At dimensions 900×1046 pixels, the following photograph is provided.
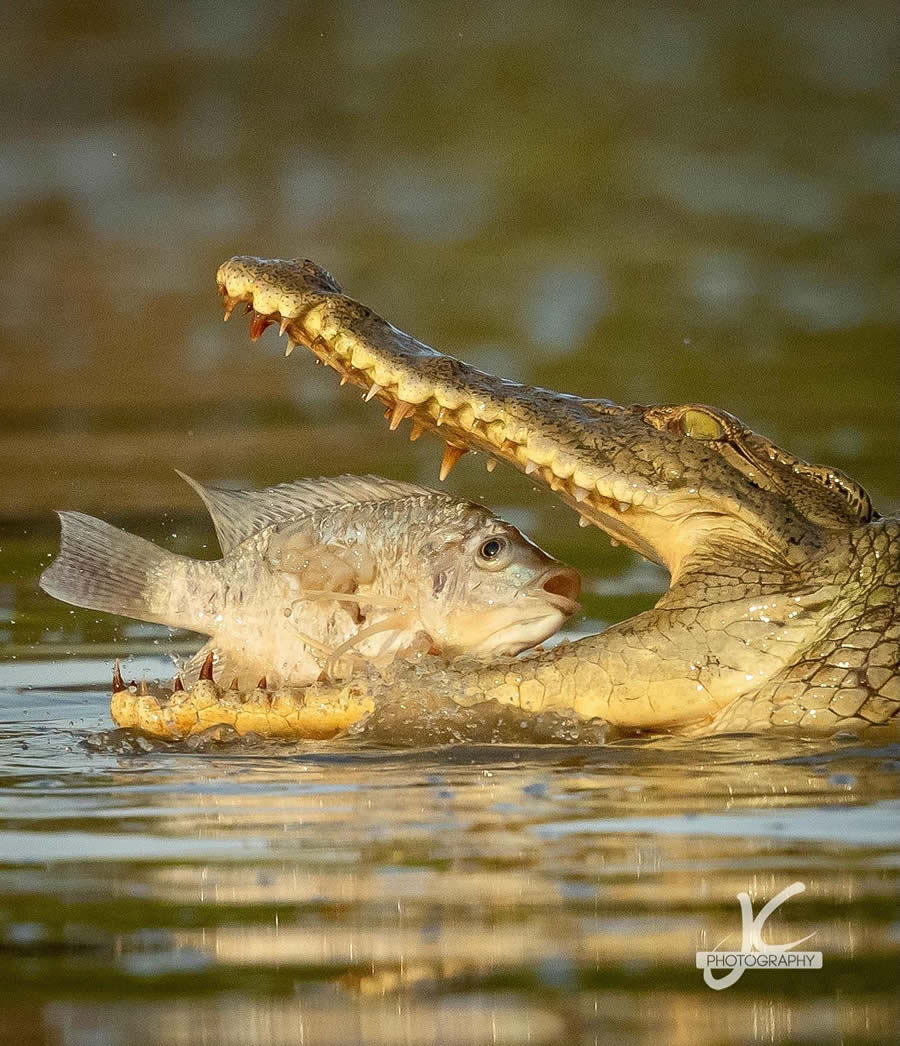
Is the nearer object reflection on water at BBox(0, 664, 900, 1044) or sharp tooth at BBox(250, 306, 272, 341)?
reflection on water at BBox(0, 664, 900, 1044)

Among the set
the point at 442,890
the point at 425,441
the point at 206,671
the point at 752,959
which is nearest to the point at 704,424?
the point at 206,671

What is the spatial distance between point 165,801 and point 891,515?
2114 millimetres

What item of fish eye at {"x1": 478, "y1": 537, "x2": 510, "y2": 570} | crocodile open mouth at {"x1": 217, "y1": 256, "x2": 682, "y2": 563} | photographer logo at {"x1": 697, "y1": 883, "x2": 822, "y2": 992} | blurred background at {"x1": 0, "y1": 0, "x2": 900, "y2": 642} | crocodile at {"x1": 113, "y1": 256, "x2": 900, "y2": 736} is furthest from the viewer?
blurred background at {"x1": 0, "y1": 0, "x2": 900, "y2": 642}

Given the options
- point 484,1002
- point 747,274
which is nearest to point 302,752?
point 484,1002

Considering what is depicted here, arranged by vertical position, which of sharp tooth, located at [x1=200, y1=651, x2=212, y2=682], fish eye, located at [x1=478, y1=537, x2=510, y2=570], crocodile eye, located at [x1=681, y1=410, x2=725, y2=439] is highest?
crocodile eye, located at [x1=681, y1=410, x2=725, y2=439]

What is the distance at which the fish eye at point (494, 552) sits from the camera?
618 cm

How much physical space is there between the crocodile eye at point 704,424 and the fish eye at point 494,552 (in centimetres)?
58

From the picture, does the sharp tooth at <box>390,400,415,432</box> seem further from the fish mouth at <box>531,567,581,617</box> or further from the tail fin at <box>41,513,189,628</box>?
the tail fin at <box>41,513,189,628</box>

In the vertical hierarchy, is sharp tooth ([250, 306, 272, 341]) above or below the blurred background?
below

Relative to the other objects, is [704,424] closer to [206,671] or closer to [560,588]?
[560,588]

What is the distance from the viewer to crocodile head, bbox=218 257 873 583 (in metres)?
5.90

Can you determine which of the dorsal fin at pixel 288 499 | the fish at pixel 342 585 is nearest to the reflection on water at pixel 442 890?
the fish at pixel 342 585

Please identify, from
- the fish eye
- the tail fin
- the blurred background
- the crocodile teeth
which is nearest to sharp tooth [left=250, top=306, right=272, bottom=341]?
the crocodile teeth

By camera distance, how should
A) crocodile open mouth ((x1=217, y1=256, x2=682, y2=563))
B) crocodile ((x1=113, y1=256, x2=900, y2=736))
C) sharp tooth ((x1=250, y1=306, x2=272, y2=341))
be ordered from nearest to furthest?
crocodile ((x1=113, y1=256, x2=900, y2=736)), crocodile open mouth ((x1=217, y1=256, x2=682, y2=563)), sharp tooth ((x1=250, y1=306, x2=272, y2=341))
